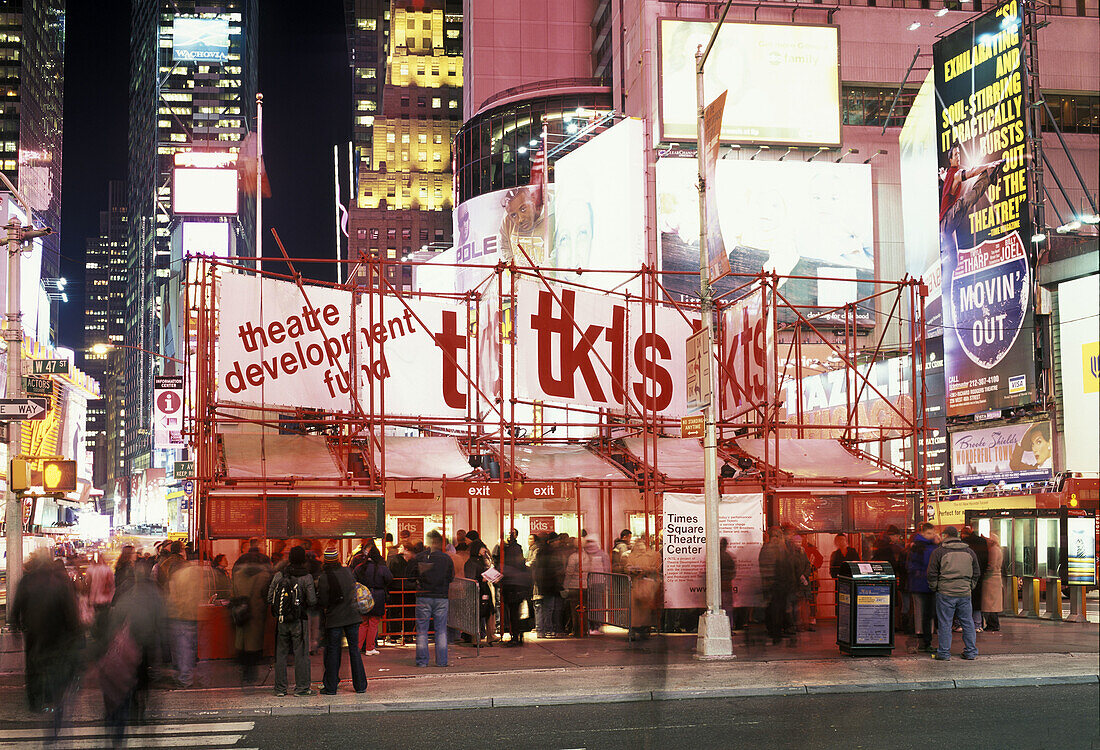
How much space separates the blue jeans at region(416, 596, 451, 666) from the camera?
53.4 ft

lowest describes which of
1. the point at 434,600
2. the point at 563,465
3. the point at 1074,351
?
the point at 434,600

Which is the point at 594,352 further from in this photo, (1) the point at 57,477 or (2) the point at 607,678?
(1) the point at 57,477

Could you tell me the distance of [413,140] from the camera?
498 ft

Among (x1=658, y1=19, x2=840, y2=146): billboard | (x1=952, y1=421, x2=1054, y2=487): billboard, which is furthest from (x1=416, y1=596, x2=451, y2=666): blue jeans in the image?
(x1=658, y1=19, x2=840, y2=146): billboard

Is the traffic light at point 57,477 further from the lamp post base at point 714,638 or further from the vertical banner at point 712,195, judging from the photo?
the vertical banner at point 712,195

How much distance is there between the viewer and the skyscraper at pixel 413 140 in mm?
149875

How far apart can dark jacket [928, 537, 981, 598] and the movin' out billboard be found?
70.5 ft

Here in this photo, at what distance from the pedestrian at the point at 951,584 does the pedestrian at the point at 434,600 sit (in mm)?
6701

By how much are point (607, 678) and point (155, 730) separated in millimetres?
5481

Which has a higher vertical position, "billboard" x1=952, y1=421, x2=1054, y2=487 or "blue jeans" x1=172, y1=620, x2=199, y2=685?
"billboard" x1=952, y1=421, x2=1054, y2=487

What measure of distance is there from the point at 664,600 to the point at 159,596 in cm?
1023

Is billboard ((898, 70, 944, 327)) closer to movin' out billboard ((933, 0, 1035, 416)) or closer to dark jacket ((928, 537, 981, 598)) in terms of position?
movin' out billboard ((933, 0, 1035, 416))

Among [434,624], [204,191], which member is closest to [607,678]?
[434,624]

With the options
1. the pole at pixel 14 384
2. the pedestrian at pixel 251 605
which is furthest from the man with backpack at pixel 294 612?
the pole at pixel 14 384
